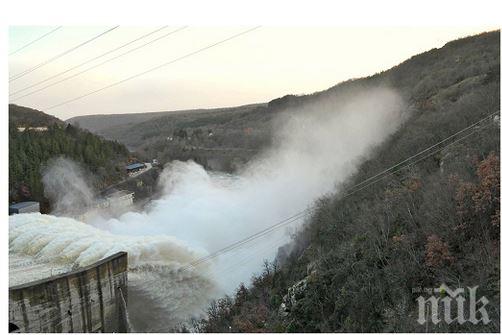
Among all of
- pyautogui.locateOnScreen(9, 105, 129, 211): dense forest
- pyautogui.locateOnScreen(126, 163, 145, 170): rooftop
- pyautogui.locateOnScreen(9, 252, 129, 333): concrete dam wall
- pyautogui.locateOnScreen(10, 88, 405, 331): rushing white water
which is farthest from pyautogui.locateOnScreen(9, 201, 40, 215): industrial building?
pyautogui.locateOnScreen(126, 163, 145, 170): rooftop

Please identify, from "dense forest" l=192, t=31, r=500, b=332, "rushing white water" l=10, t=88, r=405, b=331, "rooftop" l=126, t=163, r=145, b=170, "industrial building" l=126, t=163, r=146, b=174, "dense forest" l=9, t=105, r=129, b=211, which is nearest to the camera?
"dense forest" l=192, t=31, r=500, b=332

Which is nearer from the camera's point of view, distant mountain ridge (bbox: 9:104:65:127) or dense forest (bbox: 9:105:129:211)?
dense forest (bbox: 9:105:129:211)

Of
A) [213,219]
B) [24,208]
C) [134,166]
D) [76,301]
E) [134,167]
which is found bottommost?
[213,219]

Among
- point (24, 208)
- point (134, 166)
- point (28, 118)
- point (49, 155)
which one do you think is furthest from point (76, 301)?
point (28, 118)

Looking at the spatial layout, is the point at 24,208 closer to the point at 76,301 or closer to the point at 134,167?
the point at 76,301

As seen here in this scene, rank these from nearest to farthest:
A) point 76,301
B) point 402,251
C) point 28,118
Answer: point 402,251 → point 76,301 → point 28,118

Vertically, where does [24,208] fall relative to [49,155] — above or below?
below

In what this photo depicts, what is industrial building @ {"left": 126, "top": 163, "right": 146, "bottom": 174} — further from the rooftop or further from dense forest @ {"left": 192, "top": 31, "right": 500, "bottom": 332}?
dense forest @ {"left": 192, "top": 31, "right": 500, "bottom": 332}
